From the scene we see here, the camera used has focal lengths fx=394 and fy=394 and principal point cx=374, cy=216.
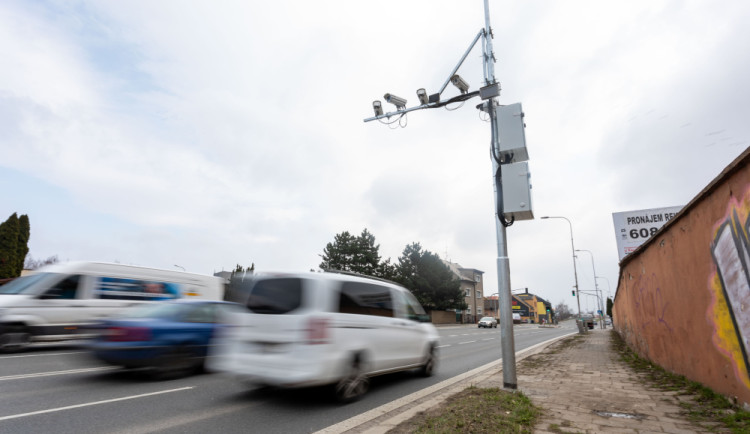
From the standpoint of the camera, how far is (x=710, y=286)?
522 centimetres

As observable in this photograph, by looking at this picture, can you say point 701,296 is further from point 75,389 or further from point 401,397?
point 75,389

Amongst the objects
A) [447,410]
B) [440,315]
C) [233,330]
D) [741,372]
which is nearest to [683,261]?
[741,372]

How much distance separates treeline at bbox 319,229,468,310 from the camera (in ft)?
168

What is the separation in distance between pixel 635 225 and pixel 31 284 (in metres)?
23.2

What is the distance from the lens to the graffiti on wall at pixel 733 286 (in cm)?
419

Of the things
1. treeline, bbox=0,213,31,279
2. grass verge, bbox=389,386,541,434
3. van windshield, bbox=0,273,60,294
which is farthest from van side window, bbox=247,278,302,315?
treeline, bbox=0,213,31,279

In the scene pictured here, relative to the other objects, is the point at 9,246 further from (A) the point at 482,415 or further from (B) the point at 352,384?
(A) the point at 482,415

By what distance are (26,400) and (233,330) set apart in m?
2.72

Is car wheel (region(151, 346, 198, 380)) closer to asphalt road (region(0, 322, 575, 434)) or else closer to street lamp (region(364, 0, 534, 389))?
asphalt road (region(0, 322, 575, 434))

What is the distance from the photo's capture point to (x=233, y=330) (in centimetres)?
579

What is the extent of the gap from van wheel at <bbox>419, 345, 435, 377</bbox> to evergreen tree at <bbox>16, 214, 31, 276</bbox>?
3891 centimetres

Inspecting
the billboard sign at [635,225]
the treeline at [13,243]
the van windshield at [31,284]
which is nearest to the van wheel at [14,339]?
the van windshield at [31,284]

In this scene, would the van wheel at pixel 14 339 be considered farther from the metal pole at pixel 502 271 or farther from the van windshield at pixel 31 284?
the metal pole at pixel 502 271

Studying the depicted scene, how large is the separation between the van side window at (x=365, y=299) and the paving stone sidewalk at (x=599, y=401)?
2600 millimetres
